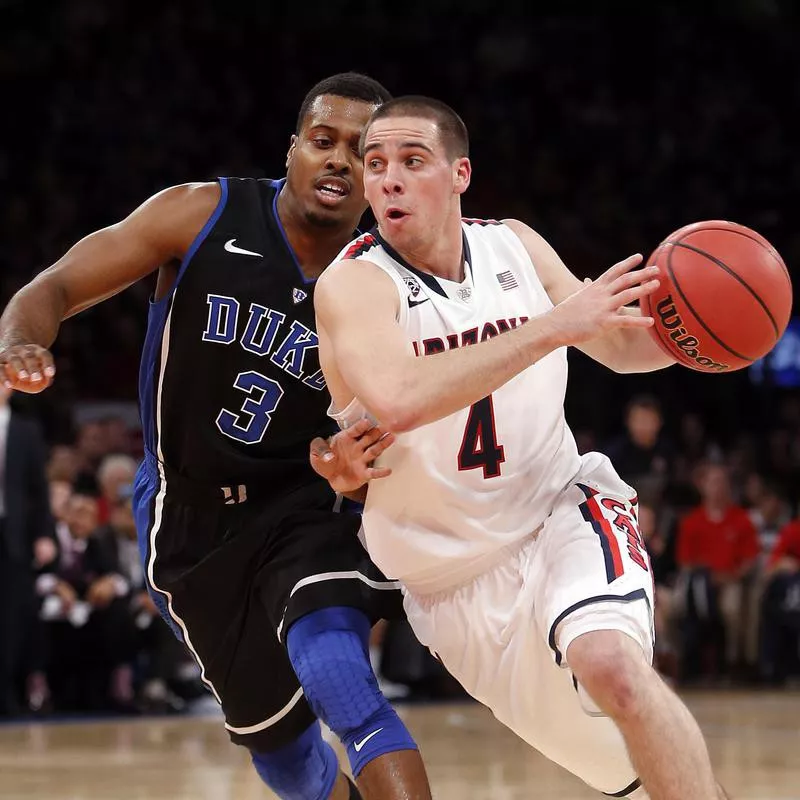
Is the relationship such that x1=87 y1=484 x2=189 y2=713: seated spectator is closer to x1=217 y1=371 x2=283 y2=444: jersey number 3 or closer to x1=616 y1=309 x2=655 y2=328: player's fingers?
x1=217 y1=371 x2=283 y2=444: jersey number 3

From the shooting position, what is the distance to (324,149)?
436cm

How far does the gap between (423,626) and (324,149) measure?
4.87 feet

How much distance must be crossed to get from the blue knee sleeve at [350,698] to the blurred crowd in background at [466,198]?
5.31m

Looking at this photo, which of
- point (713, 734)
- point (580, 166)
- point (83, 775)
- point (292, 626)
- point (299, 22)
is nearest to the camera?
point (292, 626)

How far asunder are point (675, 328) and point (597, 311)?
383 mm

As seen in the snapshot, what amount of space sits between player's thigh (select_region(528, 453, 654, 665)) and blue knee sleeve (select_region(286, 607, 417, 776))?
553 mm

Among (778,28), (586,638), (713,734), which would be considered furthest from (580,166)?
(586,638)

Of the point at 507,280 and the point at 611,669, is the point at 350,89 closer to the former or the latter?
the point at 507,280

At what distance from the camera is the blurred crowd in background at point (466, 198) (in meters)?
9.67

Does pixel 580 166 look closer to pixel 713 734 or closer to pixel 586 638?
pixel 713 734

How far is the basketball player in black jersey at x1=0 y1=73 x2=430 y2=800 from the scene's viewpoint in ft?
13.9

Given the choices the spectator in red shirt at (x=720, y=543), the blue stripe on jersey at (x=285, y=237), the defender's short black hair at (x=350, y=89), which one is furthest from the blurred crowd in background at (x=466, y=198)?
the defender's short black hair at (x=350, y=89)

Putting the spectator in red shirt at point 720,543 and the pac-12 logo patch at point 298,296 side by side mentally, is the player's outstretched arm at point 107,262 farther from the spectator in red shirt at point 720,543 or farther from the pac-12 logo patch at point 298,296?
the spectator in red shirt at point 720,543

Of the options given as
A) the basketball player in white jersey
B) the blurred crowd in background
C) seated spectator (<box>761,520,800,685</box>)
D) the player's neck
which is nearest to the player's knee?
the basketball player in white jersey
